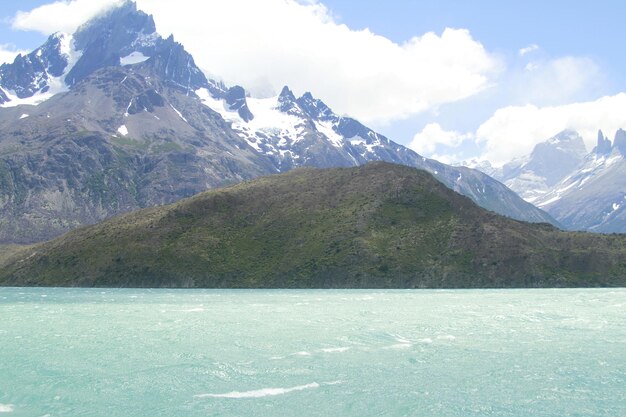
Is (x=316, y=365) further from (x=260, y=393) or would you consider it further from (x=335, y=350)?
(x=260, y=393)

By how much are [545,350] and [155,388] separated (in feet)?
137

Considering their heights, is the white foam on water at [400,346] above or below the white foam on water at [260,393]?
above

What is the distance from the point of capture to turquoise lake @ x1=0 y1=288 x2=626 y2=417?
4697cm

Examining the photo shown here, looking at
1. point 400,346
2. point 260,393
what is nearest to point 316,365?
point 260,393

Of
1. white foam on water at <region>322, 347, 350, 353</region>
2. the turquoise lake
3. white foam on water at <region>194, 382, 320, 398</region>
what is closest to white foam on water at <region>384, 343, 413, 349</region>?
the turquoise lake

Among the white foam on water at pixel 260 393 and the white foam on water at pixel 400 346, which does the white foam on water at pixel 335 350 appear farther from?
the white foam on water at pixel 260 393

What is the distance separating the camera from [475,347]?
237 feet

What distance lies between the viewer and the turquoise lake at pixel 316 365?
47.0 metres

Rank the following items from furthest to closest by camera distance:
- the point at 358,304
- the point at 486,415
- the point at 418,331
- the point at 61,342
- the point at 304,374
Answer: the point at 358,304 → the point at 418,331 → the point at 61,342 → the point at 304,374 → the point at 486,415

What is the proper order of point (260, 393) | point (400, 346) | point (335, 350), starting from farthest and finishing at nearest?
point (400, 346), point (335, 350), point (260, 393)

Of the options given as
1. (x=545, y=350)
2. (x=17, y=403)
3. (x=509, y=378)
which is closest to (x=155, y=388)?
(x=17, y=403)

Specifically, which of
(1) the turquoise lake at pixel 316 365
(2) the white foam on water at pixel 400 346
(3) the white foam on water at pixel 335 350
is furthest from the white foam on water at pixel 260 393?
(2) the white foam on water at pixel 400 346

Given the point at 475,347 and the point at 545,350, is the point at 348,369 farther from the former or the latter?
the point at 545,350

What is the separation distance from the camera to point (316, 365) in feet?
201
